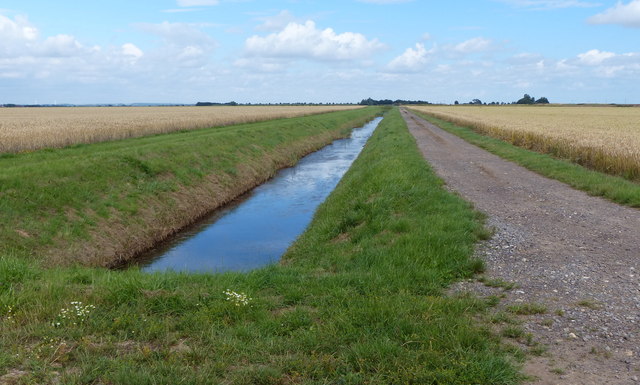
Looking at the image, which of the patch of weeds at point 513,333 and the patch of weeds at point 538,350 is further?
the patch of weeds at point 513,333

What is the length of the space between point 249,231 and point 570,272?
35.0ft

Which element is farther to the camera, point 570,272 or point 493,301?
point 570,272

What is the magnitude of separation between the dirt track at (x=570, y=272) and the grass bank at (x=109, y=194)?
10209 millimetres

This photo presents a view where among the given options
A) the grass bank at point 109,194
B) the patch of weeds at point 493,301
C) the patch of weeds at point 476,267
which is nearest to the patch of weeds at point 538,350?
the patch of weeds at point 493,301

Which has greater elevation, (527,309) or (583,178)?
(583,178)

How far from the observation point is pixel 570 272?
305 inches

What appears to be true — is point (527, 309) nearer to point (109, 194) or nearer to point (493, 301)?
point (493, 301)

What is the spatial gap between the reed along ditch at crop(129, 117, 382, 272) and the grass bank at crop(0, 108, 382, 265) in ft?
2.60

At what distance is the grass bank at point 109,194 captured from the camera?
11961 millimetres

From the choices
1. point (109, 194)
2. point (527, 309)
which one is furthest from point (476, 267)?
point (109, 194)

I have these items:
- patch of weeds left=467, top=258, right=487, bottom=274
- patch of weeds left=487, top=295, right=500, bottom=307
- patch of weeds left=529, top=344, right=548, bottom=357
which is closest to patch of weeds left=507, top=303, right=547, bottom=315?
patch of weeds left=487, top=295, right=500, bottom=307

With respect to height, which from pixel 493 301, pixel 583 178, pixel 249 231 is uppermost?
pixel 583 178

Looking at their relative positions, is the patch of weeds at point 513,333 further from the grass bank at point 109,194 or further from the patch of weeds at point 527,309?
the grass bank at point 109,194

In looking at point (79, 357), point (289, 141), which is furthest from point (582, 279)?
point (289, 141)
